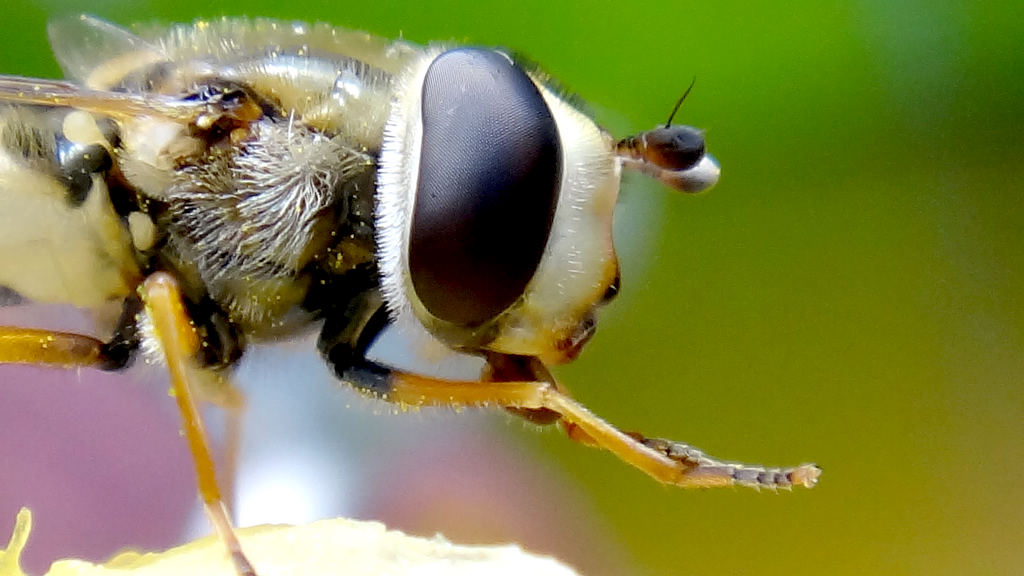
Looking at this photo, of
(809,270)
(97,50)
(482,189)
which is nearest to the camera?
(482,189)

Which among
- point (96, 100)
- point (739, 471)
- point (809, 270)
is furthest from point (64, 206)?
point (809, 270)

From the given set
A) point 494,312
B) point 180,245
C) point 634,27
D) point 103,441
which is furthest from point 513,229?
point 634,27

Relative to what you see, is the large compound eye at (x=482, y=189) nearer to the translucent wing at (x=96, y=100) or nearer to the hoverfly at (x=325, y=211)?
the hoverfly at (x=325, y=211)

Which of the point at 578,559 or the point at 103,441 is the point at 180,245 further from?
the point at 578,559

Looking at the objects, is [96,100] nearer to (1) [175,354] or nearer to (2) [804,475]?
(1) [175,354]

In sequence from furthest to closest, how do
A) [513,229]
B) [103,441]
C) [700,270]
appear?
[700,270], [103,441], [513,229]

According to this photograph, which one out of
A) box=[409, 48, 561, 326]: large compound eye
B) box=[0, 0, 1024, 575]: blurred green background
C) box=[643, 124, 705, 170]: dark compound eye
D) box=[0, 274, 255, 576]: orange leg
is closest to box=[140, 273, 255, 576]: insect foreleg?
box=[0, 274, 255, 576]: orange leg

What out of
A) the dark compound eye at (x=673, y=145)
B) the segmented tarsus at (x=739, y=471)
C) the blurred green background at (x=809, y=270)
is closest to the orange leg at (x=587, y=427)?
the segmented tarsus at (x=739, y=471)

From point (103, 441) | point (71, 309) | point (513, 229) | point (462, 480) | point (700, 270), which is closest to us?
point (513, 229)

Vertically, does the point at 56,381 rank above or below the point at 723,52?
→ below
